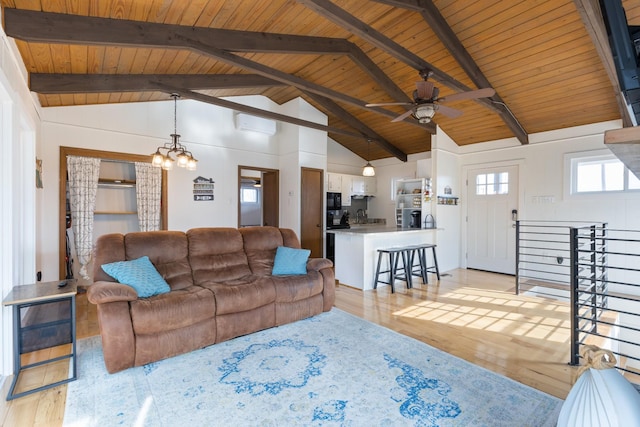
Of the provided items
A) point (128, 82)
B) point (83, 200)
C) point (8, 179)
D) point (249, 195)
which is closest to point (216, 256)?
point (8, 179)

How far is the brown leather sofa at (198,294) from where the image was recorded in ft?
7.97

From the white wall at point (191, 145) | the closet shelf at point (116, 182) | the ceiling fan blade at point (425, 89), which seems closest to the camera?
the ceiling fan blade at point (425, 89)

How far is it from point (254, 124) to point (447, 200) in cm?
420

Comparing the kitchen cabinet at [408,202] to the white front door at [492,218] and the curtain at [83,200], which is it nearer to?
the white front door at [492,218]

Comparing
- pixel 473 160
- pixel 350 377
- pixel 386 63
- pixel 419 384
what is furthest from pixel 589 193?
pixel 350 377

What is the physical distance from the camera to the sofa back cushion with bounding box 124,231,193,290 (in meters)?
3.13

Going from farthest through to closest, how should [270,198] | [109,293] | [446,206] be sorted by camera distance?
[270,198] → [446,206] → [109,293]

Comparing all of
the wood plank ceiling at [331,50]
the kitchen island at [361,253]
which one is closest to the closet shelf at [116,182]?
the wood plank ceiling at [331,50]

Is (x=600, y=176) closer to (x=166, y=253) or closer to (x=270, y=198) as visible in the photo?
(x=270, y=198)

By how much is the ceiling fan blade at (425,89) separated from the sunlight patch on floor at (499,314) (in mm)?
2500

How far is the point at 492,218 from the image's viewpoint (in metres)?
6.17

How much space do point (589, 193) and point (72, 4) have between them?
22.7 feet

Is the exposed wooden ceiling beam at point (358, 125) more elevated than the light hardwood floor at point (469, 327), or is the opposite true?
the exposed wooden ceiling beam at point (358, 125)

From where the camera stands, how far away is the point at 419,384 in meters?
2.25
